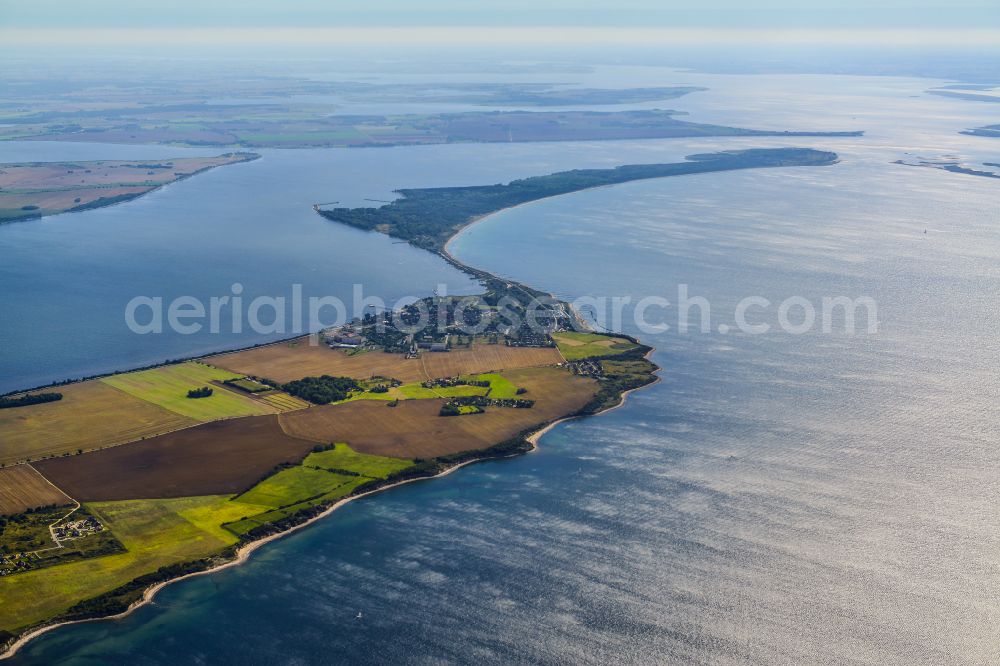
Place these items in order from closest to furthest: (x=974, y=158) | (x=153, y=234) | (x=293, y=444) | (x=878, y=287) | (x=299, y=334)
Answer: (x=293, y=444), (x=299, y=334), (x=878, y=287), (x=153, y=234), (x=974, y=158)

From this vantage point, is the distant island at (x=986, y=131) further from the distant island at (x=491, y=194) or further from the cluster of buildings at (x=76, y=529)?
the cluster of buildings at (x=76, y=529)

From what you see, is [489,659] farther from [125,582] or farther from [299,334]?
[299,334]

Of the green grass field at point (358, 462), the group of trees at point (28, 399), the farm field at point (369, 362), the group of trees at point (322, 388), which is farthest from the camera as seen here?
the farm field at point (369, 362)

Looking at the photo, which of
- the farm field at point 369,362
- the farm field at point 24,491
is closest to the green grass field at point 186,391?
the farm field at point 369,362

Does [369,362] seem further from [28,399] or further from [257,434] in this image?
[28,399]

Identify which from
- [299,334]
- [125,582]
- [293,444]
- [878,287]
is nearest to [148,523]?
[125,582]

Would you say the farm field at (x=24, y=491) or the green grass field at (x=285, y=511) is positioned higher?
the farm field at (x=24, y=491)

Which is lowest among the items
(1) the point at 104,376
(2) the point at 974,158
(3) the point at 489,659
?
(3) the point at 489,659

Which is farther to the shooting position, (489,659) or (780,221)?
(780,221)
